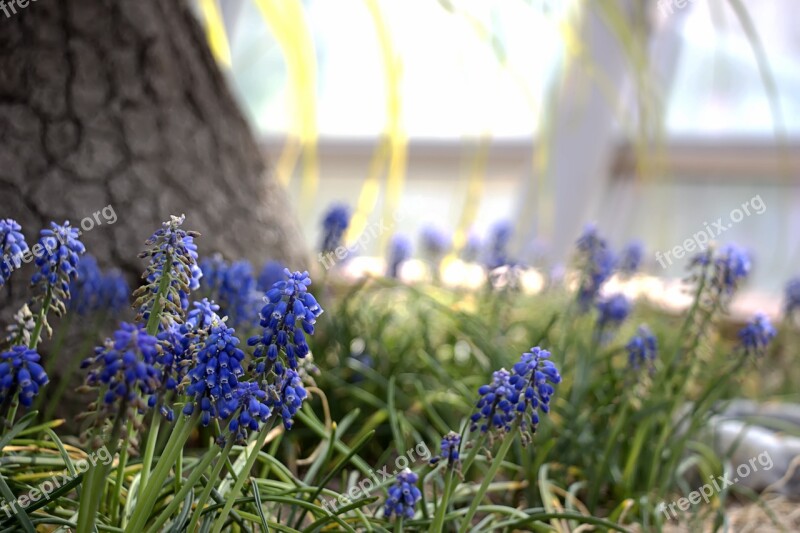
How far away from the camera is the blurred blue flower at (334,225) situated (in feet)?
4.59

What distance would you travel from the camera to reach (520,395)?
2.29 feet

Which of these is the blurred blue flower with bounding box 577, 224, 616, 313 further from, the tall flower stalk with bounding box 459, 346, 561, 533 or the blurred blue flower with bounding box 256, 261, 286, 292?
the tall flower stalk with bounding box 459, 346, 561, 533

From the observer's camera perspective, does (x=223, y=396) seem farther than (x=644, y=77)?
No

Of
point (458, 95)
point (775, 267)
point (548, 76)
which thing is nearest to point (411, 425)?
point (775, 267)

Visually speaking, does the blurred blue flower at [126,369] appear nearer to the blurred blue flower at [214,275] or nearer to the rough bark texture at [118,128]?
the blurred blue flower at [214,275]

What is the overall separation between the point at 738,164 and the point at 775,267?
494 mm

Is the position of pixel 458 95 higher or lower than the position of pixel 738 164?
higher

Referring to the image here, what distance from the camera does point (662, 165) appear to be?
163cm

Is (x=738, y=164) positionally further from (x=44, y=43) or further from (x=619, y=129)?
(x=44, y=43)

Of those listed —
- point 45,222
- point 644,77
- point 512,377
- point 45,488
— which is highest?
point 644,77

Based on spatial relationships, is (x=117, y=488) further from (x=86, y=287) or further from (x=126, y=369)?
(x=86, y=287)

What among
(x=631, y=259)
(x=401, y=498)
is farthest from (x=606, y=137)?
(x=401, y=498)

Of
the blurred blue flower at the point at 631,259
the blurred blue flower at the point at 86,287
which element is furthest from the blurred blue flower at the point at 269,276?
the blurred blue flower at the point at 631,259

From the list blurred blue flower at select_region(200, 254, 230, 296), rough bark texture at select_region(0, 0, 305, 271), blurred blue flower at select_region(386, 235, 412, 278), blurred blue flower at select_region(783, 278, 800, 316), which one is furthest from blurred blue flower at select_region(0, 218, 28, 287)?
blurred blue flower at select_region(783, 278, 800, 316)
